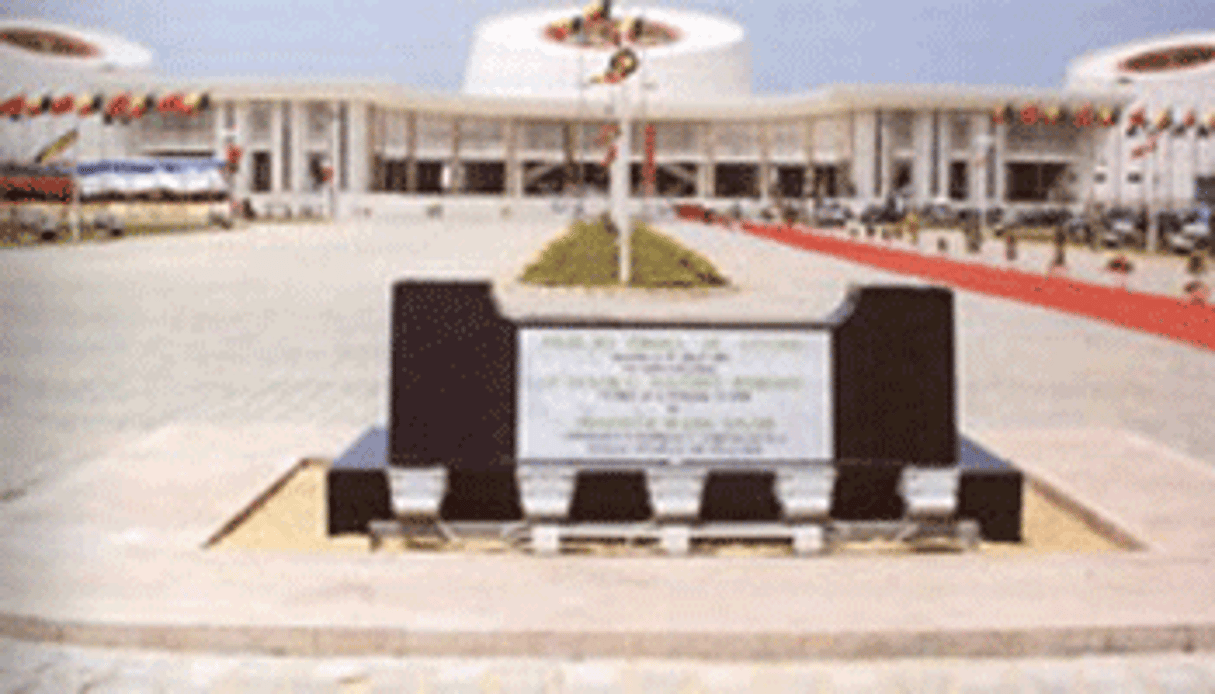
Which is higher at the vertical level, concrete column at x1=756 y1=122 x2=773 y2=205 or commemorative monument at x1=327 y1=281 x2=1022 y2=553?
concrete column at x1=756 y1=122 x2=773 y2=205

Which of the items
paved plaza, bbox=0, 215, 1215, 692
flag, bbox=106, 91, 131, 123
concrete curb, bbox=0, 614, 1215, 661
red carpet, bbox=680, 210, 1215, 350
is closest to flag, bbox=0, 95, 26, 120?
paved plaza, bbox=0, 215, 1215, 692

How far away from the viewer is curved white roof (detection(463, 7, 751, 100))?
144m

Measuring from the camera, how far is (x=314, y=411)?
12.4 meters

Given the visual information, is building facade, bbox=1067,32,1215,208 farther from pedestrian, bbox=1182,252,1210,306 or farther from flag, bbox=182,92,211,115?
pedestrian, bbox=1182,252,1210,306

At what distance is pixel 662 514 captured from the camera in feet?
23.8

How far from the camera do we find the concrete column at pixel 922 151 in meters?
123

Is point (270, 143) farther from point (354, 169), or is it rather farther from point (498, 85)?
point (498, 85)

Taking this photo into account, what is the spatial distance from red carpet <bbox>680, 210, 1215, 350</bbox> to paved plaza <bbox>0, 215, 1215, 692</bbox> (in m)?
0.65

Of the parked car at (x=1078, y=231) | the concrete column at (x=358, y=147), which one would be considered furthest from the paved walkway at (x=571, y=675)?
the concrete column at (x=358, y=147)

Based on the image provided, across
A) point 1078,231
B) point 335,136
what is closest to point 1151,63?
point 335,136

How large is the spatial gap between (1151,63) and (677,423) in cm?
15686

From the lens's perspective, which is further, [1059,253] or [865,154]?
[865,154]

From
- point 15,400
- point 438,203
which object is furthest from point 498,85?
point 15,400

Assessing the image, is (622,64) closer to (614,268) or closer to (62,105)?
(614,268)
